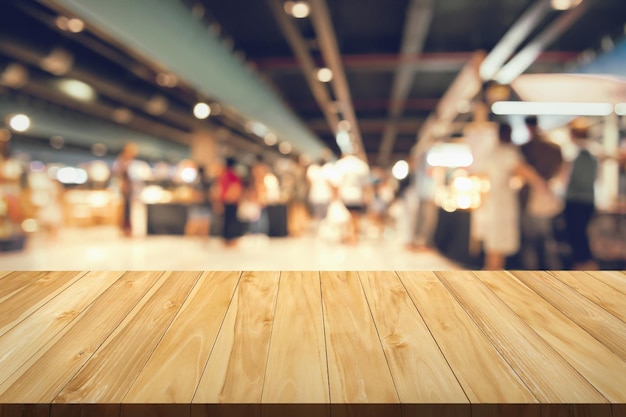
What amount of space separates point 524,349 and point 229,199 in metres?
6.63

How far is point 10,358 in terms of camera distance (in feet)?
5.09

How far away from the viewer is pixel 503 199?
442 cm

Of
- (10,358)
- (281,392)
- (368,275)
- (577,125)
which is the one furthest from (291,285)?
(577,125)

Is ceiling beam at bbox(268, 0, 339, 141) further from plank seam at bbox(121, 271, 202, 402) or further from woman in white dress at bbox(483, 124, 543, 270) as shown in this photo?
plank seam at bbox(121, 271, 202, 402)

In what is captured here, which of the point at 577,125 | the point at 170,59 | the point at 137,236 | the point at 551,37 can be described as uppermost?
the point at 551,37

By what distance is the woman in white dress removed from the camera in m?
4.26

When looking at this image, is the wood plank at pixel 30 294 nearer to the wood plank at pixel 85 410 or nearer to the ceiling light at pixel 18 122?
the wood plank at pixel 85 410

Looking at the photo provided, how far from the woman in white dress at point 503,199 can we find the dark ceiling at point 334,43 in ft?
6.35

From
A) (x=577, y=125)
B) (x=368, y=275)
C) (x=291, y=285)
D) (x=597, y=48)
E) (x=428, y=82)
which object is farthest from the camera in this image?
(x=428, y=82)

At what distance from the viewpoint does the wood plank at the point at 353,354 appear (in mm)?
1330

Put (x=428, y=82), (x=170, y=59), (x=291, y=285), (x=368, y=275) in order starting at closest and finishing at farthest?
(x=291, y=285)
(x=368, y=275)
(x=170, y=59)
(x=428, y=82)

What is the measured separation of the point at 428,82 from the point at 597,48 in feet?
11.1

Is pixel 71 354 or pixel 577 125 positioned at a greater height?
pixel 577 125

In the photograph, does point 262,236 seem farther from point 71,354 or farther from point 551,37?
point 71,354
